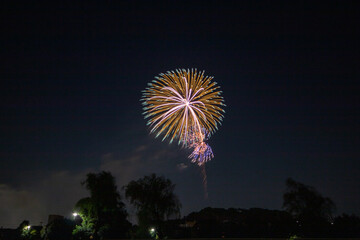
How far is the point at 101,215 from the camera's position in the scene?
1860 inches

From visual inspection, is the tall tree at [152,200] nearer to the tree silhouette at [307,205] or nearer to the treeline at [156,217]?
the treeline at [156,217]

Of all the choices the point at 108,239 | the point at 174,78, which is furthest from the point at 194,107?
the point at 108,239

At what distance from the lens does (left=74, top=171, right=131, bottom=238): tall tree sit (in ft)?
150

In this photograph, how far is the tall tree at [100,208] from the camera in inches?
1799

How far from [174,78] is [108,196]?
1174 inches

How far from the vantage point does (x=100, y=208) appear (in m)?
47.1

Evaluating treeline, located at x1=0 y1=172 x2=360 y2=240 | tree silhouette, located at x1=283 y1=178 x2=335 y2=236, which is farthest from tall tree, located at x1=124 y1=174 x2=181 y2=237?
tree silhouette, located at x1=283 y1=178 x2=335 y2=236

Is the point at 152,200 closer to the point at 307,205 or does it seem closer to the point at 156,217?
the point at 156,217

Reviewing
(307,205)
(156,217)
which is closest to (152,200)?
(156,217)

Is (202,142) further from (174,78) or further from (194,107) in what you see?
(174,78)

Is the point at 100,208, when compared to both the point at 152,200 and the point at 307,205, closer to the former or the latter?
the point at 152,200

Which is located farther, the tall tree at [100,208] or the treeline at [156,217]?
the tall tree at [100,208]

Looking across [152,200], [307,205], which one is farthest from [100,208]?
[307,205]

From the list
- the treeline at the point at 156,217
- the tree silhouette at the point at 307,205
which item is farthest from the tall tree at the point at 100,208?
the tree silhouette at the point at 307,205
